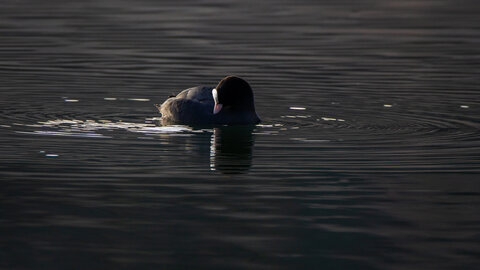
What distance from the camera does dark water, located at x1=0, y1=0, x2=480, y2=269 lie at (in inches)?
399

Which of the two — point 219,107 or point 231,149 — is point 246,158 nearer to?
point 231,149

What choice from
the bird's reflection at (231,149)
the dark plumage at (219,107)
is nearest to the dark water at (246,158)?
the bird's reflection at (231,149)

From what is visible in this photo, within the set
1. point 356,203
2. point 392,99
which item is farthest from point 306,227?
point 392,99

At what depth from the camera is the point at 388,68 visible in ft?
79.6

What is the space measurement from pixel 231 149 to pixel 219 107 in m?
2.15

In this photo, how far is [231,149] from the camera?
15.4 metres

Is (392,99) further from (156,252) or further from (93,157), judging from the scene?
(156,252)

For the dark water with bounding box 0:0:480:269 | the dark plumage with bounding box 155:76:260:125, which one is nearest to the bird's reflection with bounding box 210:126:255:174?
the dark water with bounding box 0:0:480:269

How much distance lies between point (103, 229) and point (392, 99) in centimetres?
989

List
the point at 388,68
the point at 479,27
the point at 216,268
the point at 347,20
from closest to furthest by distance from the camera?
the point at 216,268 → the point at 388,68 → the point at 479,27 → the point at 347,20

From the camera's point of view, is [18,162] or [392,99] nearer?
[18,162]

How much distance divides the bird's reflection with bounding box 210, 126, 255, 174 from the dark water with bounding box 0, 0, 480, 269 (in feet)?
0.12

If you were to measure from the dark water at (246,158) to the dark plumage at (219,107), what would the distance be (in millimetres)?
282

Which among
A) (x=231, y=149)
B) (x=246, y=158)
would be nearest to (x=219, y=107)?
(x=231, y=149)
